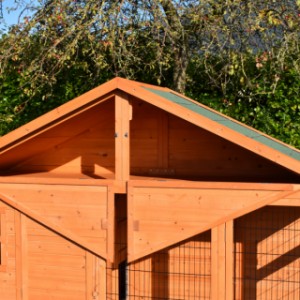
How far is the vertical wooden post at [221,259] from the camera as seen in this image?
4055 millimetres

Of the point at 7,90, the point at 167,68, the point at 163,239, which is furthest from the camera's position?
the point at 7,90

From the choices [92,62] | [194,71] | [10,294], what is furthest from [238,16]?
[10,294]

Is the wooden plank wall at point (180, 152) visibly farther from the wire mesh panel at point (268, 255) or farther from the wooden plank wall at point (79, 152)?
the wire mesh panel at point (268, 255)

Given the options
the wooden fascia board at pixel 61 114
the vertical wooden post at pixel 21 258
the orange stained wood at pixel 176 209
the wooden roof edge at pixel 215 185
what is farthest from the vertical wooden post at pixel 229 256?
the vertical wooden post at pixel 21 258

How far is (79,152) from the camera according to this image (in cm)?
493

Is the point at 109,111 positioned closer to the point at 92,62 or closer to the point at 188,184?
the point at 188,184

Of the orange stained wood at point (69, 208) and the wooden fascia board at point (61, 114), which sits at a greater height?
the wooden fascia board at point (61, 114)

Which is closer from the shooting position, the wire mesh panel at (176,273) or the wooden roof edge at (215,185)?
the wooden roof edge at (215,185)

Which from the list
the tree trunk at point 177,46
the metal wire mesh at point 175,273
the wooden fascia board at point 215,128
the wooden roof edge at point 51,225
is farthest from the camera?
the tree trunk at point 177,46

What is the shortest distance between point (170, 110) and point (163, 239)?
109 cm

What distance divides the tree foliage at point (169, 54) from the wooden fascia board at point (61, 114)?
6.29 feet

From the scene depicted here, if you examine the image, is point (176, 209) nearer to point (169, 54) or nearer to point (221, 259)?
point (221, 259)

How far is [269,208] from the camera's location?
4.73m

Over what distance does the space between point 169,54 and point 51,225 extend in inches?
115
